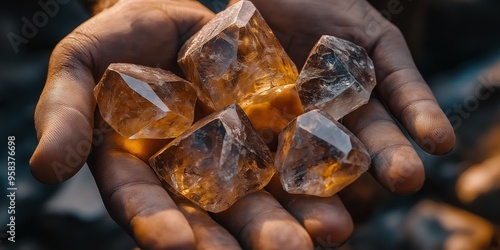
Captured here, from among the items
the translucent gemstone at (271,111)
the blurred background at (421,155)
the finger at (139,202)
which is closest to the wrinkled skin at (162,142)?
the finger at (139,202)

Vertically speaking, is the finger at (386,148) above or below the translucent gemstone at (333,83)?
below

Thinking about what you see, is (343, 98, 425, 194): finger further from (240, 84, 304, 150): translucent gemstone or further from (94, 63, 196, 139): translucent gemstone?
(94, 63, 196, 139): translucent gemstone

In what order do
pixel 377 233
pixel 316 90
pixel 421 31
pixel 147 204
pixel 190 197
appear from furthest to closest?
pixel 421 31, pixel 377 233, pixel 316 90, pixel 190 197, pixel 147 204

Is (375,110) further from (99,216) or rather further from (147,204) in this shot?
(99,216)

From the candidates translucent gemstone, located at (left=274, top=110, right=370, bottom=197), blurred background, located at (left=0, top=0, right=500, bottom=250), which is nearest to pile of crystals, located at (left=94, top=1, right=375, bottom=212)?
translucent gemstone, located at (left=274, top=110, right=370, bottom=197)

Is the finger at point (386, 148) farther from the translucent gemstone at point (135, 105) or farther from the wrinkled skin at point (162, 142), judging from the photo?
the translucent gemstone at point (135, 105)

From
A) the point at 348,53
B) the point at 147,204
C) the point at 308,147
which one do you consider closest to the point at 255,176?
the point at 308,147
